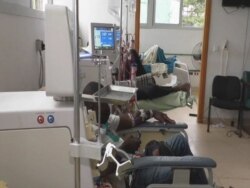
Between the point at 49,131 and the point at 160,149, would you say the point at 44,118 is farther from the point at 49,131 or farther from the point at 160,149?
the point at 160,149

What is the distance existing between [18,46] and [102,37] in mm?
1101

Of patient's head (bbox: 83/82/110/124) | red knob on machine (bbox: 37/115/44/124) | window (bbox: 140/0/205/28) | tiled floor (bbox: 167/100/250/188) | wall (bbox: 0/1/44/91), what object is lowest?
tiled floor (bbox: 167/100/250/188)

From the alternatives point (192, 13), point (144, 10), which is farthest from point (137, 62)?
point (192, 13)

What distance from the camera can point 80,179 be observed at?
114 centimetres

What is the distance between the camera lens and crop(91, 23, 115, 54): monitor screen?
130 inches

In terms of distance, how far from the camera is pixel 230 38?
4.57 meters

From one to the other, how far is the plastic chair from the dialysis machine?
3.46 meters

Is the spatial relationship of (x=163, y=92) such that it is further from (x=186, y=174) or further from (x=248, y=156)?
(x=186, y=174)

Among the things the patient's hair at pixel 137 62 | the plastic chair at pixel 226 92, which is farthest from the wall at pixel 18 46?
the plastic chair at pixel 226 92

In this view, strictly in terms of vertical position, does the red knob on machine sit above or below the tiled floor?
above

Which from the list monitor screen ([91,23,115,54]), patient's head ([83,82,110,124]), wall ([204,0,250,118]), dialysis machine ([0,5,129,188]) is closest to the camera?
dialysis machine ([0,5,129,188])

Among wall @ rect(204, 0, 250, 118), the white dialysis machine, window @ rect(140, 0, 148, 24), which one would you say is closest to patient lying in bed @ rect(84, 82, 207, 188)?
the white dialysis machine

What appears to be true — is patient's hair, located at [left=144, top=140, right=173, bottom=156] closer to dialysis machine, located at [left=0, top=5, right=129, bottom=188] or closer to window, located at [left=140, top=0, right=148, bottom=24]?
dialysis machine, located at [left=0, top=5, right=129, bottom=188]

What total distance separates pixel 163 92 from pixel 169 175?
191cm
